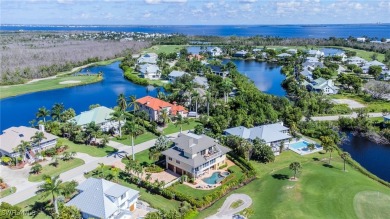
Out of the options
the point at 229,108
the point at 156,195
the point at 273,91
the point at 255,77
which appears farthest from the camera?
the point at 255,77

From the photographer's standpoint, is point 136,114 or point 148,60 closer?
point 136,114

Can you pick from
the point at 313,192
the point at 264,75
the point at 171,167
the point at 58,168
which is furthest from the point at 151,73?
the point at 313,192

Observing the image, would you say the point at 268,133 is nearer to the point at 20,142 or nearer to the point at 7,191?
the point at 7,191

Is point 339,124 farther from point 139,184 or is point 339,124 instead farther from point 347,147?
point 139,184

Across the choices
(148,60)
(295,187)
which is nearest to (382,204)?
(295,187)

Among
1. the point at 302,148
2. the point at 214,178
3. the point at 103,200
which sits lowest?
the point at 214,178

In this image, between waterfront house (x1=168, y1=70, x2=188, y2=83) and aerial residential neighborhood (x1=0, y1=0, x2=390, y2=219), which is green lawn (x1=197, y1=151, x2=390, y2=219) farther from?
waterfront house (x1=168, y1=70, x2=188, y2=83)

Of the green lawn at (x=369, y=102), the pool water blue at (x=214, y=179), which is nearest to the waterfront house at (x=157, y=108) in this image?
the pool water blue at (x=214, y=179)

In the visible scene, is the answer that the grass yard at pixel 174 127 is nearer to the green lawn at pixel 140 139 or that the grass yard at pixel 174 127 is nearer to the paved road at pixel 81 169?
the paved road at pixel 81 169
